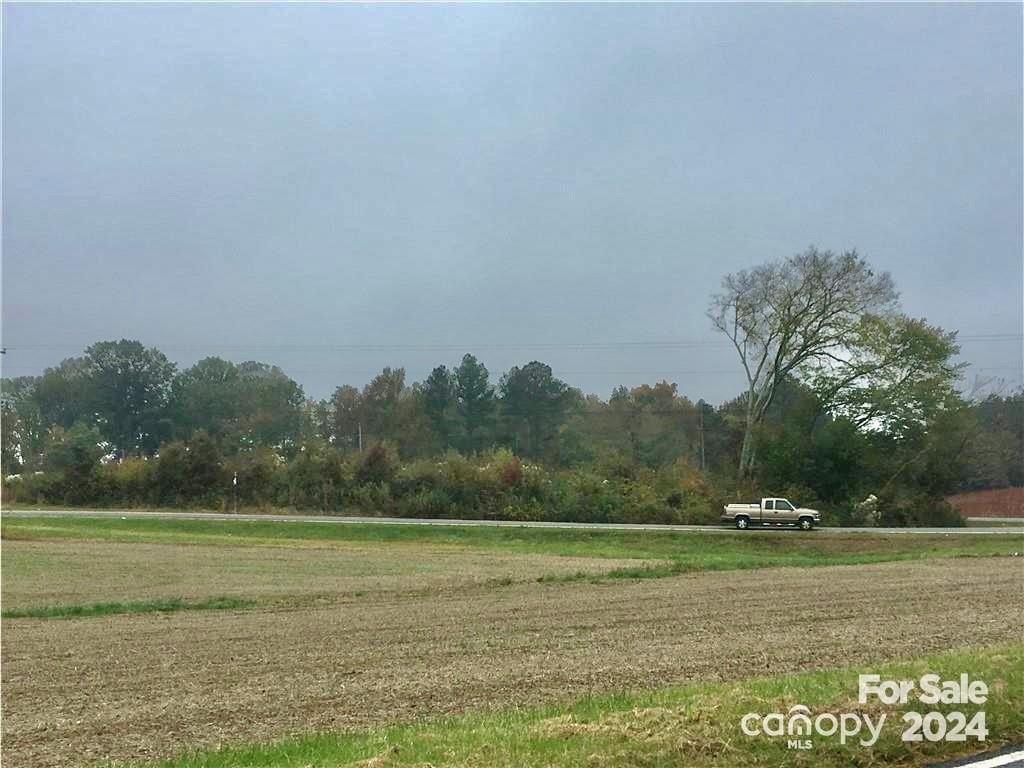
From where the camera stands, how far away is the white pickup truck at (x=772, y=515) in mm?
58344

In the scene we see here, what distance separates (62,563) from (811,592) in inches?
1007

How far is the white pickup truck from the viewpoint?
58344 millimetres

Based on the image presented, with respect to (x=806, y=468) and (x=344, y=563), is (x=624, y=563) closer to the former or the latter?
(x=344, y=563)

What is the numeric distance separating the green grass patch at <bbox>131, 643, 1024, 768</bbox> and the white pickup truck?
49.3 m

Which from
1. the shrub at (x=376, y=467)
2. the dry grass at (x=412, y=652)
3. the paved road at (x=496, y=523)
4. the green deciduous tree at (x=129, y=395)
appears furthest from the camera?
the green deciduous tree at (x=129, y=395)

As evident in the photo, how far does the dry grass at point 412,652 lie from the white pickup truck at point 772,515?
3284 cm

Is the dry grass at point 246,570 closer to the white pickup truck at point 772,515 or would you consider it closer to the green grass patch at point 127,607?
the green grass patch at point 127,607

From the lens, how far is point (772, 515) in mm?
58812

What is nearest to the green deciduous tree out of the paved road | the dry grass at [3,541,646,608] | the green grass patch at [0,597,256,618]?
the paved road

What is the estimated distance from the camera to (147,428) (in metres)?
116

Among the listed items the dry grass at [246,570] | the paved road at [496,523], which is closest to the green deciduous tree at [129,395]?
the paved road at [496,523]

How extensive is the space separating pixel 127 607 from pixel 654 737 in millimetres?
19477

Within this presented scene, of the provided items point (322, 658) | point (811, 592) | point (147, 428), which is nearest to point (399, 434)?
point (147, 428)

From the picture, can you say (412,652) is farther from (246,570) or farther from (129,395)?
(129,395)
